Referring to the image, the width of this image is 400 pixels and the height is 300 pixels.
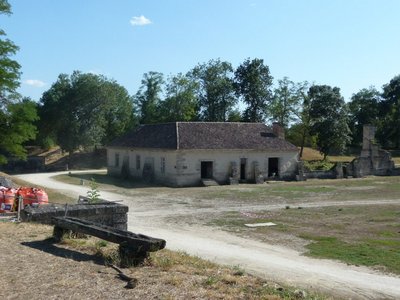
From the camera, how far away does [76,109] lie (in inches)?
2173

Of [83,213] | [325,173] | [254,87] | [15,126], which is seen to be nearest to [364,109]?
[254,87]

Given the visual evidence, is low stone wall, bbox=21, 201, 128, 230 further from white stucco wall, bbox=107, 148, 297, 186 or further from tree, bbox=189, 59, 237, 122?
tree, bbox=189, 59, 237, 122

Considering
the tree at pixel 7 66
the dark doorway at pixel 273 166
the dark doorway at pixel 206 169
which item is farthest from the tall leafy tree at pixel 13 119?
the dark doorway at pixel 273 166

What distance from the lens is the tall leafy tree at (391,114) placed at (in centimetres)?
6788

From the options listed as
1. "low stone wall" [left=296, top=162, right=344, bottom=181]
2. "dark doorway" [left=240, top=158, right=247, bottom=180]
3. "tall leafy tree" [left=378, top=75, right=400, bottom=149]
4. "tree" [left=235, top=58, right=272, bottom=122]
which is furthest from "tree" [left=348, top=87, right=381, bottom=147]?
"dark doorway" [left=240, top=158, right=247, bottom=180]

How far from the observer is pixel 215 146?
122 ft

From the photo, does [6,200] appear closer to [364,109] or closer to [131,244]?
[131,244]

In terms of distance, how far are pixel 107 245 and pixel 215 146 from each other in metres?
28.9

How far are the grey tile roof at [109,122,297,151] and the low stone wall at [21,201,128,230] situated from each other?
23718 millimetres

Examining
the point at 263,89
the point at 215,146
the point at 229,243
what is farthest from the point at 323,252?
the point at 263,89

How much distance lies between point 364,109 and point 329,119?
24.8 meters

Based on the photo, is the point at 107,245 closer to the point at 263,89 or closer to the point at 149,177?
the point at 149,177

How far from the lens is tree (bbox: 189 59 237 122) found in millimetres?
63031

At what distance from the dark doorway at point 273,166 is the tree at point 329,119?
14257 mm
